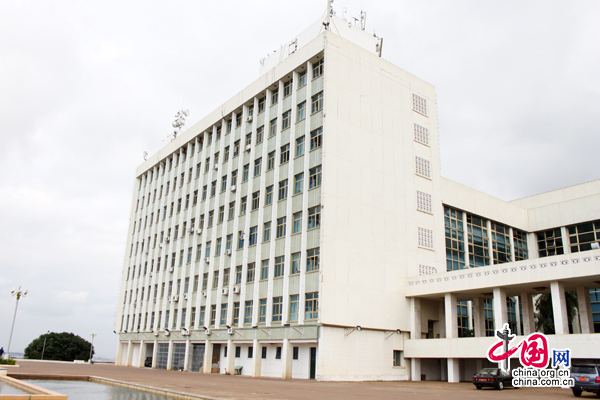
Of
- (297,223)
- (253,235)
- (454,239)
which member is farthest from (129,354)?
(454,239)

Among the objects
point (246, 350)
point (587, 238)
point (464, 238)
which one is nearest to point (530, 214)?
point (587, 238)

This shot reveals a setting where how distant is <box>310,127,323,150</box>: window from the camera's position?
38281 millimetres

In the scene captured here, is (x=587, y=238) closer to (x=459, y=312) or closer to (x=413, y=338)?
(x=459, y=312)

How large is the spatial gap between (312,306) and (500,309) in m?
12.5

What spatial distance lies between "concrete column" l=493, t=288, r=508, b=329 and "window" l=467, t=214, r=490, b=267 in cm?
1455

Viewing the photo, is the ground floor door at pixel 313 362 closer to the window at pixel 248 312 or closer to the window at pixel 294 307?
the window at pixel 294 307

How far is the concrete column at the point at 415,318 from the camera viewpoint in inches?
1491

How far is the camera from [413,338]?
37562mm

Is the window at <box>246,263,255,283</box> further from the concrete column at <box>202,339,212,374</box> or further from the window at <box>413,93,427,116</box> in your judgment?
the window at <box>413,93,427,116</box>

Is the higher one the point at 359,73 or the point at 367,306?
the point at 359,73

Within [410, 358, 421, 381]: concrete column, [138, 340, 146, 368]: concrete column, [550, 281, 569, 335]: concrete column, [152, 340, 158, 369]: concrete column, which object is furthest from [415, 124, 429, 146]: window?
[138, 340, 146, 368]: concrete column

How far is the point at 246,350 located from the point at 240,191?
47.2 ft

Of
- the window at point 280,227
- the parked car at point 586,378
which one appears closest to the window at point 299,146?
the window at point 280,227

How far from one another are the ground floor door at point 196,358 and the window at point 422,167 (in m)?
25.6
